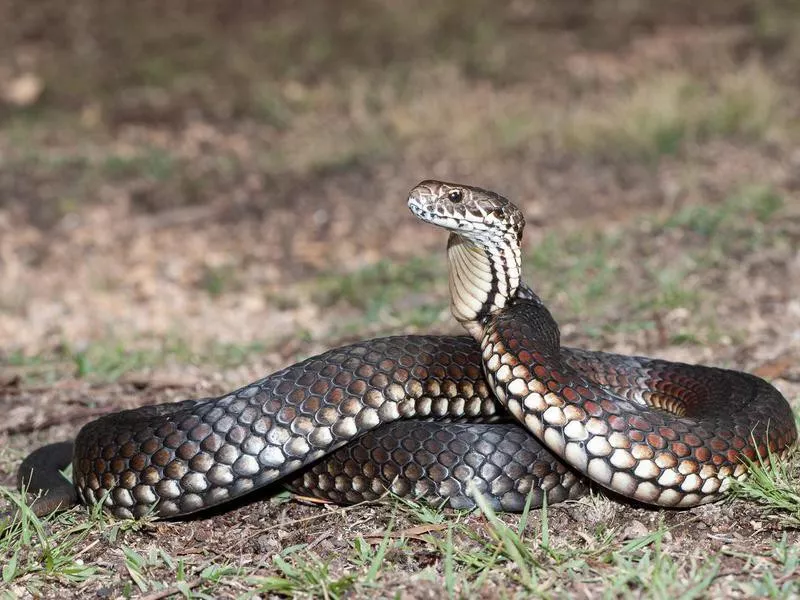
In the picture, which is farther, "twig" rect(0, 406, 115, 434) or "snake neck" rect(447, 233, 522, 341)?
"twig" rect(0, 406, 115, 434)

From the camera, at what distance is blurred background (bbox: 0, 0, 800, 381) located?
7891 millimetres

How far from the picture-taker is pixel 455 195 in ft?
14.0

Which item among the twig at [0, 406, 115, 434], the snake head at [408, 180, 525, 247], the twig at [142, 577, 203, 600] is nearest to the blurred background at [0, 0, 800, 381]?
the twig at [0, 406, 115, 434]

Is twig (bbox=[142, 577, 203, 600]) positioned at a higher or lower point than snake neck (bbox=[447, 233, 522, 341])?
lower

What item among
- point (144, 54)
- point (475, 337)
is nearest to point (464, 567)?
point (475, 337)

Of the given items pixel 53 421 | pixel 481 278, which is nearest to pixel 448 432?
pixel 481 278

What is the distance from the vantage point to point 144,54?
53.2ft

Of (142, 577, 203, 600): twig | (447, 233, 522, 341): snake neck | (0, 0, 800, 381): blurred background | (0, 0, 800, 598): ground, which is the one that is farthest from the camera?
(0, 0, 800, 381): blurred background

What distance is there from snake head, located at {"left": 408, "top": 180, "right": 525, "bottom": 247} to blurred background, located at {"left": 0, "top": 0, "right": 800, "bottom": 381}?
8.52 feet

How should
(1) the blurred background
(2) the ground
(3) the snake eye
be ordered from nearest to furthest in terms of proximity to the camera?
(2) the ground → (3) the snake eye → (1) the blurred background

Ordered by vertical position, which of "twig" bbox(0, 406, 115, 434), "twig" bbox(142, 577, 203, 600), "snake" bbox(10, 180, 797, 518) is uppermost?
"snake" bbox(10, 180, 797, 518)

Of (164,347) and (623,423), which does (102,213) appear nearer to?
(164,347)

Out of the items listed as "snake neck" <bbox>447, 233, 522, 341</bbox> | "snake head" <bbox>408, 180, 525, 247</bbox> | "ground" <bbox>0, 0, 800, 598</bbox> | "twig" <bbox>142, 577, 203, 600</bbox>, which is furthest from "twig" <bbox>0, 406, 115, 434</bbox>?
"snake head" <bbox>408, 180, 525, 247</bbox>

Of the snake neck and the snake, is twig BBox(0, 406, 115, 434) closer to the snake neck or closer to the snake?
the snake
